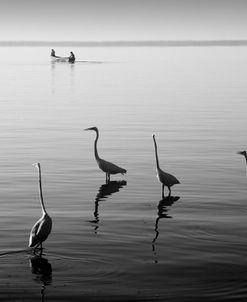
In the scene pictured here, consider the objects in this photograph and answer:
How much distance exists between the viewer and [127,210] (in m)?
23.7

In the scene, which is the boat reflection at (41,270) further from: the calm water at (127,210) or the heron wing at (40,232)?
the heron wing at (40,232)

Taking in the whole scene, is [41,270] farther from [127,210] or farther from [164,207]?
[164,207]

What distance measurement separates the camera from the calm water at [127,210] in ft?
53.9

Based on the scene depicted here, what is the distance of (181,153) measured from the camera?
35875 millimetres

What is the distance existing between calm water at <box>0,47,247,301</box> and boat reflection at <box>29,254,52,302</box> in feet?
0.08

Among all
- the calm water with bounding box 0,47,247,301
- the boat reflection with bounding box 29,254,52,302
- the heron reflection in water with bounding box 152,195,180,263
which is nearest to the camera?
the calm water with bounding box 0,47,247,301

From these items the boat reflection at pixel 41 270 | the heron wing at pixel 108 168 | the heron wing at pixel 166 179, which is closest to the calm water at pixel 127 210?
the boat reflection at pixel 41 270

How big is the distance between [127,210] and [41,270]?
267 inches

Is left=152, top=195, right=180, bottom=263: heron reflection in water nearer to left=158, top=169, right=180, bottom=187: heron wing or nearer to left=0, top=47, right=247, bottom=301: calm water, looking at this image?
left=0, top=47, right=247, bottom=301: calm water

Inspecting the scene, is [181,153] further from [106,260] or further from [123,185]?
[106,260]

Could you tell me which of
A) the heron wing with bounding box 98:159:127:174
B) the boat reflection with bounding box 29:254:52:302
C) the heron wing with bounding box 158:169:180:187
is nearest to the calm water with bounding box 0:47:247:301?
the boat reflection with bounding box 29:254:52:302

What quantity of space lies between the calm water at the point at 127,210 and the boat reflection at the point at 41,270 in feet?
0.08

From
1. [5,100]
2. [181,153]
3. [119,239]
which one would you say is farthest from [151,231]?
[5,100]

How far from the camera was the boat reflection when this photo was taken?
16562mm
